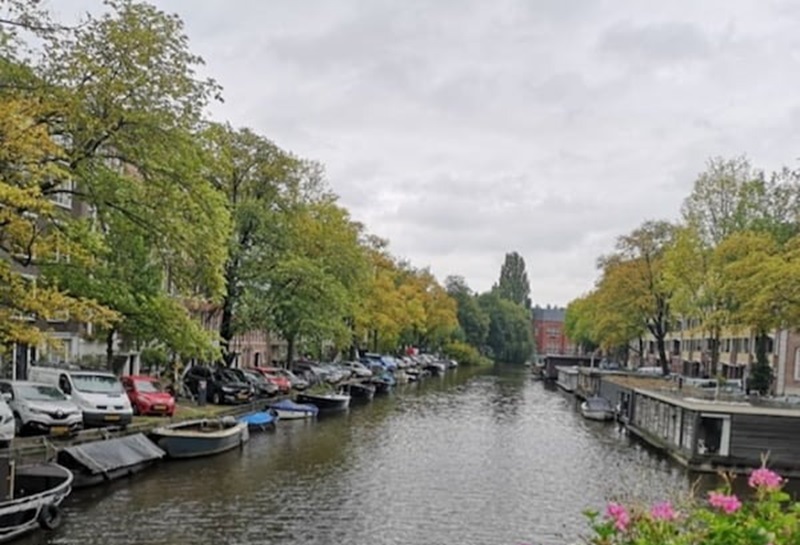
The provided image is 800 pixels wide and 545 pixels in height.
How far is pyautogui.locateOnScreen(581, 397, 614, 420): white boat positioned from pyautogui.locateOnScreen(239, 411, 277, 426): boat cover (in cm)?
2173

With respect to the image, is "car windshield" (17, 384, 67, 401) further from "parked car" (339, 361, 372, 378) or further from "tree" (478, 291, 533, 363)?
"tree" (478, 291, 533, 363)

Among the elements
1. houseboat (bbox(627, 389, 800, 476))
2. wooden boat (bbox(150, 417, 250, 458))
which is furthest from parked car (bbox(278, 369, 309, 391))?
houseboat (bbox(627, 389, 800, 476))

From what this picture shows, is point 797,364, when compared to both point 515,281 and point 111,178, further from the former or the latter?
point 515,281

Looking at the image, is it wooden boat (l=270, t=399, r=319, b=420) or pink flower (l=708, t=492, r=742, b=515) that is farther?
wooden boat (l=270, t=399, r=319, b=420)

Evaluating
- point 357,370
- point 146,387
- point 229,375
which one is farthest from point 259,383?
point 357,370

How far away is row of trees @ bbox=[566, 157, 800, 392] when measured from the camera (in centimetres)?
3600

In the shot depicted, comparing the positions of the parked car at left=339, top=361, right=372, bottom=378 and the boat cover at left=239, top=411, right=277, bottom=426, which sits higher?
the parked car at left=339, top=361, right=372, bottom=378

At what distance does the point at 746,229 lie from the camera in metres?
52.8

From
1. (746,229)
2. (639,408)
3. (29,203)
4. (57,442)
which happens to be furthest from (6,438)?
(746,229)

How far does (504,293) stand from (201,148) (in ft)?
499

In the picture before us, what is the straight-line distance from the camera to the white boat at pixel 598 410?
177 feet

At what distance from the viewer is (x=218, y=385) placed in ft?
142

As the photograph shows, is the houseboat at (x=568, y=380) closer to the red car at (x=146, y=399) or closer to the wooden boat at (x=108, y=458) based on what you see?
the red car at (x=146, y=399)

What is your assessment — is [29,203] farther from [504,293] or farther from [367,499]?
[504,293]
